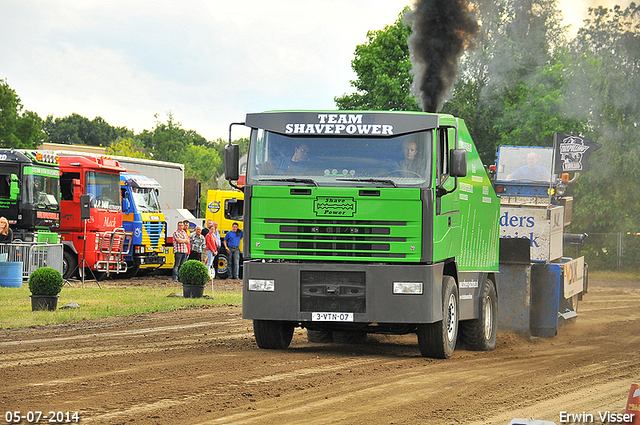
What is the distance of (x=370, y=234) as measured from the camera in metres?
10.9

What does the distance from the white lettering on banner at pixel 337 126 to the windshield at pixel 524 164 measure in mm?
8974

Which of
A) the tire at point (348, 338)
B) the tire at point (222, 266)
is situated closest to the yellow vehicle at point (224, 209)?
the tire at point (222, 266)

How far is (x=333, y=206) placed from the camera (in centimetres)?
1086

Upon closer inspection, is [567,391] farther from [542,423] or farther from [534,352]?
[542,423]

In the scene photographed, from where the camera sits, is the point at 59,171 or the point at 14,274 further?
the point at 59,171

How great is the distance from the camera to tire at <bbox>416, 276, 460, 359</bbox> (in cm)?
1140

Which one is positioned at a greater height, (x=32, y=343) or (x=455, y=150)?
(x=455, y=150)

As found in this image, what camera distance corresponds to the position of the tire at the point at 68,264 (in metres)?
25.9

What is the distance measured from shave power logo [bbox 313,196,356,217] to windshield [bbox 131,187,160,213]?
18968 mm


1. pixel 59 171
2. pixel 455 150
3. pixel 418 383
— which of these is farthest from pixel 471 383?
pixel 59 171

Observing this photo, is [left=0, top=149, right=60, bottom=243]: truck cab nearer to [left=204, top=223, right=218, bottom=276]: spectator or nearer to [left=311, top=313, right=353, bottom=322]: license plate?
[left=204, top=223, right=218, bottom=276]: spectator

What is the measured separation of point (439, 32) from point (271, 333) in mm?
10418

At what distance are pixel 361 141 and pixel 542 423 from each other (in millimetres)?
6892

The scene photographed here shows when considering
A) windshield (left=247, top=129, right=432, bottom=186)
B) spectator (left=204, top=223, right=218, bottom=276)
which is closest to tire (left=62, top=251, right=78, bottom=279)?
spectator (left=204, top=223, right=218, bottom=276)
